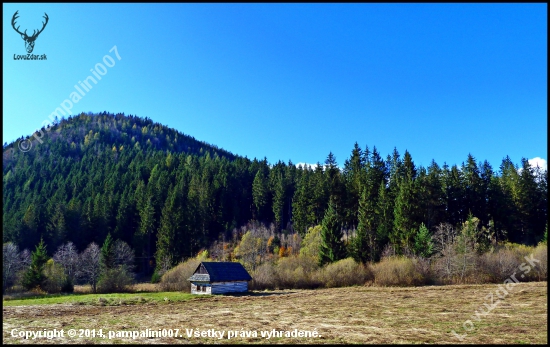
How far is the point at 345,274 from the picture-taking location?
4975cm

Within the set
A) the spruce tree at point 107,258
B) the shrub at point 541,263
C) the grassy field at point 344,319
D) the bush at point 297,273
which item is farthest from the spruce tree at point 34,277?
the shrub at point 541,263

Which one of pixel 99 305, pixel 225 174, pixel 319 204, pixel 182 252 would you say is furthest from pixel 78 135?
pixel 99 305

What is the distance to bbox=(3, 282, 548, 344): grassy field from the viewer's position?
60.4 ft

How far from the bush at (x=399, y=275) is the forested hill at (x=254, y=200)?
23.4 feet

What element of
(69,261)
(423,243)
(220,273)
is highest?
(423,243)

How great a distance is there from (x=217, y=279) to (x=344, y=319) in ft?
87.7

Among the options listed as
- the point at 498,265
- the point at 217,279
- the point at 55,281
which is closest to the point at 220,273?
the point at 217,279

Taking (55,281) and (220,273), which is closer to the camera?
(220,273)

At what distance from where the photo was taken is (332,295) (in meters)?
40.6

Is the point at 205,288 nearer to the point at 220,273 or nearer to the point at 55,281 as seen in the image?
the point at 220,273

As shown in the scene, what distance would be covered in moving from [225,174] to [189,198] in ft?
40.5

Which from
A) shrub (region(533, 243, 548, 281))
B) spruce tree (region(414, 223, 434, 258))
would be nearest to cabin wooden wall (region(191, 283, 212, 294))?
spruce tree (region(414, 223, 434, 258))

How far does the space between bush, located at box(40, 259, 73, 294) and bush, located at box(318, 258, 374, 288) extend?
37076 millimetres

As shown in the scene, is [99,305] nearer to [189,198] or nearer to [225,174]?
[189,198]
